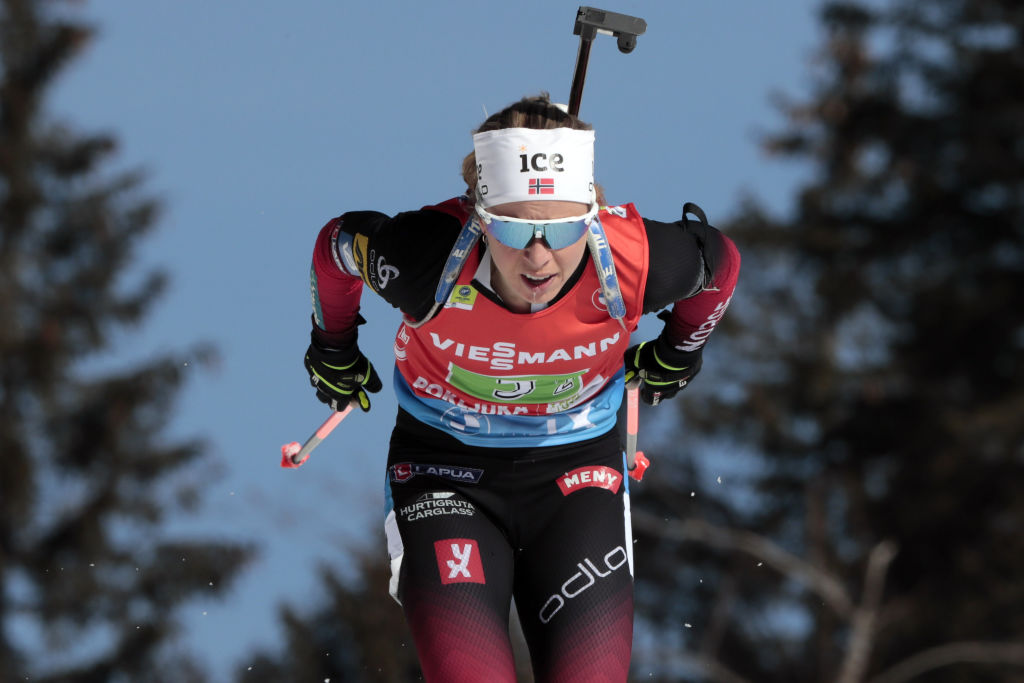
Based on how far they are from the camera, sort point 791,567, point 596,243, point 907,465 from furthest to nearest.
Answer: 1. point 907,465
2. point 791,567
3. point 596,243

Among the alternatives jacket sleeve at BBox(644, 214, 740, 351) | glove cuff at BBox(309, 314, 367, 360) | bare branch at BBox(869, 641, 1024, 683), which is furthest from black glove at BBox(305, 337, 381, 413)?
bare branch at BBox(869, 641, 1024, 683)

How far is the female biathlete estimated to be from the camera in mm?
4070

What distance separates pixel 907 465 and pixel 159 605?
12758 millimetres

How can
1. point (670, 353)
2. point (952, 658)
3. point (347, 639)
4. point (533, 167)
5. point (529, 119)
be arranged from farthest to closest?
point (347, 639) < point (952, 658) < point (670, 353) < point (529, 119) < point (533, 167)

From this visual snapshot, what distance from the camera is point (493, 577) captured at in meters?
4.19

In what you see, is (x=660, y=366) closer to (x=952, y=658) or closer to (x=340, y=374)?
(x=340, y=374)

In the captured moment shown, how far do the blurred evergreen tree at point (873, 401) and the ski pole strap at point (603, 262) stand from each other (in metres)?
16.2

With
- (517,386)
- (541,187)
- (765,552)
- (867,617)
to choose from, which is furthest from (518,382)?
(867,617)

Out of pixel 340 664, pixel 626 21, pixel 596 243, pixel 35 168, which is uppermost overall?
pixel 626 21

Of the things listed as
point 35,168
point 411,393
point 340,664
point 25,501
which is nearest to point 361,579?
point 340,664

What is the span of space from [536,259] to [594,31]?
40.8 inches

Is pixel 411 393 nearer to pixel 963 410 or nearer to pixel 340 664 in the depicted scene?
pixel 340 664

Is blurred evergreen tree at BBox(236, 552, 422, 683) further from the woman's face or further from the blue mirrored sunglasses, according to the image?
the blue mirrored sunglasses

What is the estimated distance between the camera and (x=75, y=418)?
22188mm
